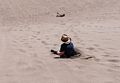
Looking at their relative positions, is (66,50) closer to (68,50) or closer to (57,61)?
(68,50)

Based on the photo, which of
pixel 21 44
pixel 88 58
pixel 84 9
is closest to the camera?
pixel 88 58

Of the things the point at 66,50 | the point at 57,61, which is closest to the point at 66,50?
the point at 66,50

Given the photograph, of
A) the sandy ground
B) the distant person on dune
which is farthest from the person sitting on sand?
the sandy ground

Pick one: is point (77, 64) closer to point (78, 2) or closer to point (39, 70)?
point (39, 70)

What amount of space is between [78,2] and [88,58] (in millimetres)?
14157

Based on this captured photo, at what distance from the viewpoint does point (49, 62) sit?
6723mm

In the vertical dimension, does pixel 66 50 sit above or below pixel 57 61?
above

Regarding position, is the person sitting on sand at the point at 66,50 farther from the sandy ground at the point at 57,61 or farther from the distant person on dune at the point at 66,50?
the sandy ground at the point at 57,61

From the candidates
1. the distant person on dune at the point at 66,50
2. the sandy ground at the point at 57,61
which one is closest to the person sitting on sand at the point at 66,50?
the distant person on dune at the point at 66,50

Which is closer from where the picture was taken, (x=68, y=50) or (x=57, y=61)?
(x=57, y=61)

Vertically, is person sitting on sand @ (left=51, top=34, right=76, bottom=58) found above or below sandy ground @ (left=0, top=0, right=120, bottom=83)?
above

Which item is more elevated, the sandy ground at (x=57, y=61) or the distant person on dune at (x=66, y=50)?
the distant person on dune at (x=66, y=50)

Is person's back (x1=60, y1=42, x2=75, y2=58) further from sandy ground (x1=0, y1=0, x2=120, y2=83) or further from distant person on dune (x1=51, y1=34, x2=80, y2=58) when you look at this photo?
sandy ground (x1=0, y1=0, x2=120, y2=83)

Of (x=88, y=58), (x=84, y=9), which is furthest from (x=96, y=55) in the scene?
A: (x=84, y=9)
